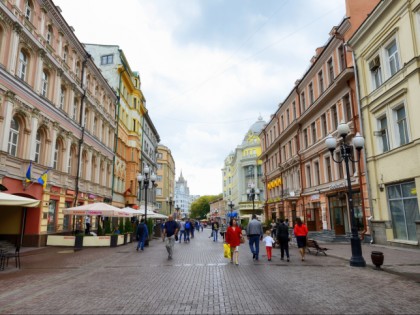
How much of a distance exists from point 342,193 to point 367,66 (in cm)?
882

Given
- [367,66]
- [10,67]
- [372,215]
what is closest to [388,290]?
[372,215]

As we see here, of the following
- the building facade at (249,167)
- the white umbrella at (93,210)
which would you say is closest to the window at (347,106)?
the white umbrella at (93,210)

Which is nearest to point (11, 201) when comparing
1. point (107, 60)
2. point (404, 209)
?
point (404, 209)

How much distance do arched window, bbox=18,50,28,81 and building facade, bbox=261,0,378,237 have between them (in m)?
16.6

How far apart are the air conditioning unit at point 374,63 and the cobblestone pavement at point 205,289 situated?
12.7m

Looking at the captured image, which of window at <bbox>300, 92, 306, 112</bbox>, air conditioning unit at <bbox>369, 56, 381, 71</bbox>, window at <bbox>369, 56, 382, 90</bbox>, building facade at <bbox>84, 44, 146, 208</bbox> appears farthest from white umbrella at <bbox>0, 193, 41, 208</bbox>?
window at <bbox>300, 92, 306, 112</bbox>

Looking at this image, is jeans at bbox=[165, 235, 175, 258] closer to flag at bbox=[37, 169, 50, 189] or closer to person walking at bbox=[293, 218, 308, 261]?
person walking at bbox=[293, 218, 308, 261]

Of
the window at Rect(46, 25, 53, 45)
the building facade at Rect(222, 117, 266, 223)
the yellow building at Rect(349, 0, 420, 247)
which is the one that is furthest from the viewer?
the building facade at Rect(222, 117, 266, 223)

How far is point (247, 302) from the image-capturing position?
6250mm

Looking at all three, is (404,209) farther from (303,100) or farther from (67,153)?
(67,153)

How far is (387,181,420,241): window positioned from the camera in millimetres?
15539

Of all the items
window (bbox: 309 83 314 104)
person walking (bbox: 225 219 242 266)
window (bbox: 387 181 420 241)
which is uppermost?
window (bbox: 309 83 314 104)

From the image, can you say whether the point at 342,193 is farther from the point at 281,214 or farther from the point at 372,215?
the point at 281,214

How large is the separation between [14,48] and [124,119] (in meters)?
23.7
